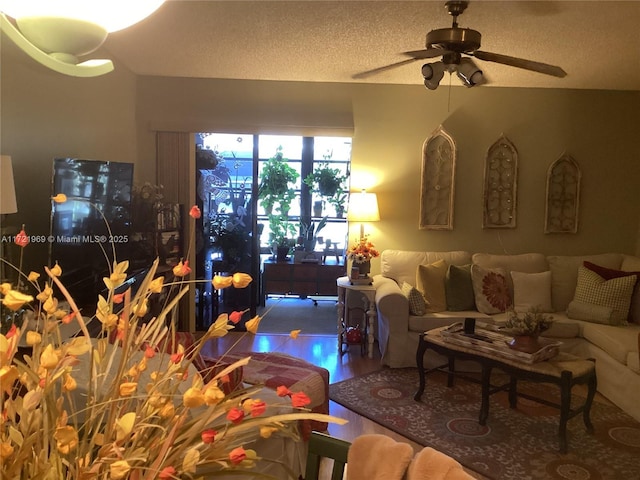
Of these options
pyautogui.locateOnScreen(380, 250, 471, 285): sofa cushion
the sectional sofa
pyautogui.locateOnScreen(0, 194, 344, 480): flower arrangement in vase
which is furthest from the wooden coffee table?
pyautogui.locateOnScreen(0, 194, 344, 480): flower arrangement in vase

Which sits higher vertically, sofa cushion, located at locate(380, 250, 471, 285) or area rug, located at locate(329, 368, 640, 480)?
sofa cushion, located at locate(380, 250, 471, 285)

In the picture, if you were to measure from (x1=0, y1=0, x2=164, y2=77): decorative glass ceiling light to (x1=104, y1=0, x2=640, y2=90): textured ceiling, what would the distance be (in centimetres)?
285

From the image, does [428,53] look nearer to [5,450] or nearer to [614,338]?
[614,338]

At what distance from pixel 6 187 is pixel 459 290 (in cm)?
359

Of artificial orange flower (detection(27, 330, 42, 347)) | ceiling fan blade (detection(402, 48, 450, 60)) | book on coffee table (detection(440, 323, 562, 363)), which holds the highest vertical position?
ceiling fan blade (detection(402, 48, 450, 60))

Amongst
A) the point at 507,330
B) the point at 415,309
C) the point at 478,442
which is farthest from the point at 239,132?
the point at 478,442

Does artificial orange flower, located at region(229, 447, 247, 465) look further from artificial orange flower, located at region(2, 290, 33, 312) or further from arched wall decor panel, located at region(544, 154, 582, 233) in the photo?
arched wall decor panel, located at region(544, 154, 582, 233)

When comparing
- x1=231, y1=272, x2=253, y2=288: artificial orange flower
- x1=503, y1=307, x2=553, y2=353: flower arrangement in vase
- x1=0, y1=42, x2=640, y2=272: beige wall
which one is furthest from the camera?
x1=0, y1=42, x2=640, y2=272: beige wall

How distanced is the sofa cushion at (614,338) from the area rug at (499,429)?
1.30 ft

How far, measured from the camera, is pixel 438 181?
5.46 meters

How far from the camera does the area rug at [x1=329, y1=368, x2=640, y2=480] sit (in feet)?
10.1

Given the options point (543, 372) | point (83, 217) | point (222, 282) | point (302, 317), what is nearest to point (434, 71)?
point (543, 372)

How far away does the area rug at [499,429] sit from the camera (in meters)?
3.08

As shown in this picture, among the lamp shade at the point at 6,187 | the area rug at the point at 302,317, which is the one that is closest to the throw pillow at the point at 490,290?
the area rug at the point at 302,317
